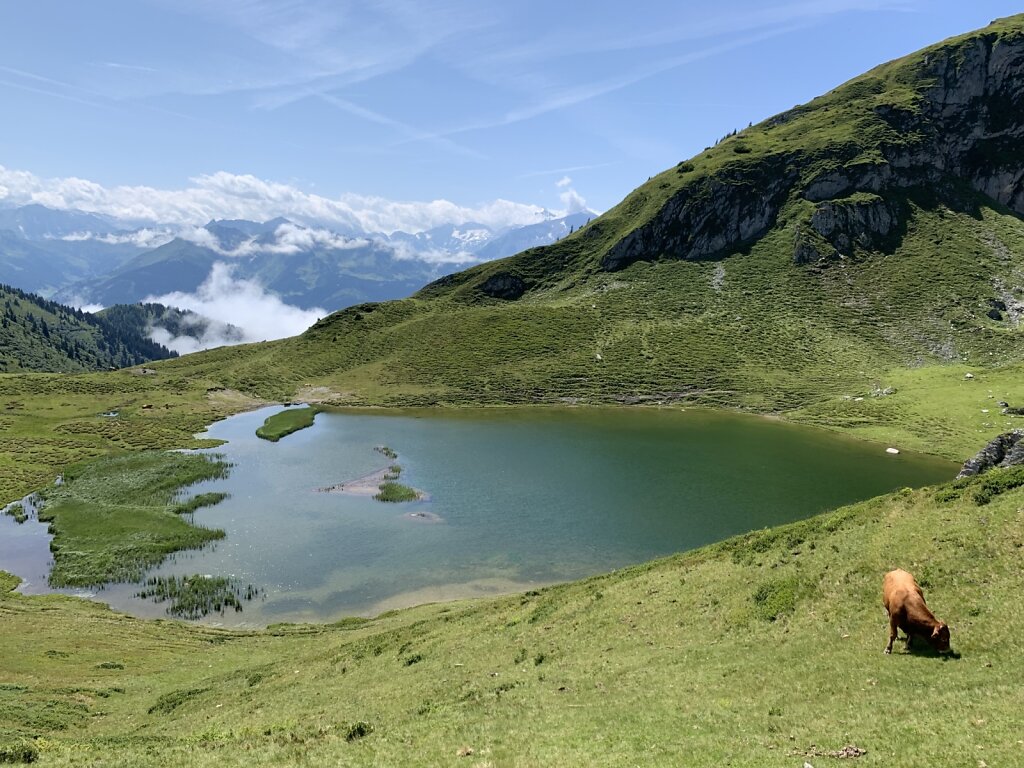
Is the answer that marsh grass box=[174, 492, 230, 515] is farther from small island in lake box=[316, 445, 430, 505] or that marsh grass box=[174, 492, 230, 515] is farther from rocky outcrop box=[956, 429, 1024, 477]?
rocky outcrop box=[956, 429, 1024, 477]

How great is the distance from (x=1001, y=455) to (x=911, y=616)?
61.5ft

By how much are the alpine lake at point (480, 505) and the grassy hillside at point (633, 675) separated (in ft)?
45.5

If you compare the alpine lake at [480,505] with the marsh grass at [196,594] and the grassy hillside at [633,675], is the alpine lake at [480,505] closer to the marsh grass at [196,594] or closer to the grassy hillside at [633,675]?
the marsh grass at [196,594]

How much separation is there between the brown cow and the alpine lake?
3648 centimetres

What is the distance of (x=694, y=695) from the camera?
20.4 meters

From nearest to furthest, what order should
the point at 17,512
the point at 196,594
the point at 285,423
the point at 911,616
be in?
the point at 911,616, the point at 196,594, the point at 17,512, the point at 285,423

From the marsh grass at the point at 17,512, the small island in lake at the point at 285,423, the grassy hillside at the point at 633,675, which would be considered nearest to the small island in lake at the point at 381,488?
the grassy hillside at the point at 633,675

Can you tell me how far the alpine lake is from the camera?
55312 mm

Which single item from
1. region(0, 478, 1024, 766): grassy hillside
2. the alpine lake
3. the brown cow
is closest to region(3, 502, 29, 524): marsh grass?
the alpine lake

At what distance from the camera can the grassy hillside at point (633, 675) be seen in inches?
648

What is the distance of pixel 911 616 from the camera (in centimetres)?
1948

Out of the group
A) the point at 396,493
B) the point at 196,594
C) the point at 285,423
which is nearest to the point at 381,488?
the point at 396,493

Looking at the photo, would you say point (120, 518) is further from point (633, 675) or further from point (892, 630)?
point (892, 630)

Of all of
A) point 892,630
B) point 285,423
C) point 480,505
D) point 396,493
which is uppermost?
point 285,423
